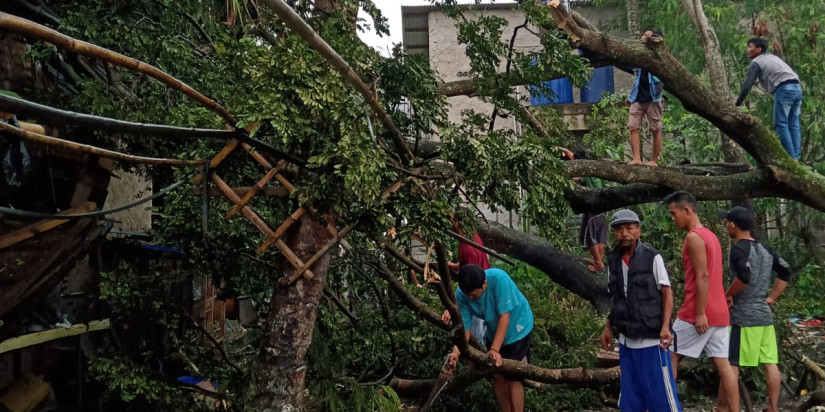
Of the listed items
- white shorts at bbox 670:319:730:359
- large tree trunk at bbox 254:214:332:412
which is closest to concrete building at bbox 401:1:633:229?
white shorts at bbox 670:319:730:359

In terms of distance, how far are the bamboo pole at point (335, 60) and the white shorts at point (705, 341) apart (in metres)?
2.42

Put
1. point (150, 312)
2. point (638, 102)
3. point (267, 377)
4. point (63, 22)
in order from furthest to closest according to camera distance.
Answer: point (638, 102) → point (150, 312) → point (63, 22) → point (267, 377)

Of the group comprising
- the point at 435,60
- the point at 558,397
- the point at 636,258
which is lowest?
the point at 558,397

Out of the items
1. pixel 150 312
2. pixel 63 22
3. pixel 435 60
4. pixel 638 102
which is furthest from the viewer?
pixel 435 60

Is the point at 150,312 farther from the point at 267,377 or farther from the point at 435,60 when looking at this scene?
the point at 435,60

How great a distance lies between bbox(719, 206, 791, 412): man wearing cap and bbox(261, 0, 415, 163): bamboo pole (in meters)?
2.60

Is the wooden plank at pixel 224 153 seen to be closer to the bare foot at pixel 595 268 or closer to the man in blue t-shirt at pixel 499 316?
the man in blue t-shirt at pixel 499 316

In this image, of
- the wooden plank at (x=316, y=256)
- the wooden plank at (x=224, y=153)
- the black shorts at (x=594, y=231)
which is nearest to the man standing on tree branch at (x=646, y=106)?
the black shorts at (x=594, y=231)

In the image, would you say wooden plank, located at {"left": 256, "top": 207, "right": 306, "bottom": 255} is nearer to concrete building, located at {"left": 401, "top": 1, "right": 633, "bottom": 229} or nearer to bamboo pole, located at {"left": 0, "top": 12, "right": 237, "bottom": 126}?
bamboo pole, located at {"left": 0, "top": 12, "right": 237, "bottom": 126}

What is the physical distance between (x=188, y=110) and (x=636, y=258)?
3102mm

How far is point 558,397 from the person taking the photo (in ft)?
19.3

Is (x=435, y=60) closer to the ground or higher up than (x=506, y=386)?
higher up

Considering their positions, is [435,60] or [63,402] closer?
[63,402]

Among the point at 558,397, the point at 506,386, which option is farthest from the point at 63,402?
the point at 558,397
